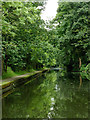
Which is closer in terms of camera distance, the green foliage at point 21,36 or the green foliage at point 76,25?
the green foliage at point 21,36

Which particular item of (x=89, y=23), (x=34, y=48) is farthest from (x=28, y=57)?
(x=89, y=23)

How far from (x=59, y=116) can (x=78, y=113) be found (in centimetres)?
68

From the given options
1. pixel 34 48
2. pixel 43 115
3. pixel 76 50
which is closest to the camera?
pixel 43 115

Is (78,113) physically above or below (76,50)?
below

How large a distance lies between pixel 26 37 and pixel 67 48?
33.8 feet

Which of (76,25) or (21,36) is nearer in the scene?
(21,36)

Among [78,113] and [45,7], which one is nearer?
[78,113]

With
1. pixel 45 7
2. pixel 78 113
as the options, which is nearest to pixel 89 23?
pixel 45 7

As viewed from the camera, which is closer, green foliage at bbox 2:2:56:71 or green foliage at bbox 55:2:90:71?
green foliage at bbox 2:2:56:71

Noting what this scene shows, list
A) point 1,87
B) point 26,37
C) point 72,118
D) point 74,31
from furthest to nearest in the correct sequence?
1. point 74,31
2. point 26,37
3. point 1,87
4. point 72,118

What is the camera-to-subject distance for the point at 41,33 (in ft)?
67.1

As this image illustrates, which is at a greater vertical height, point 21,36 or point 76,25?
point 76,25

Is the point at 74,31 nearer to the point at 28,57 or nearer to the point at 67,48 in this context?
the point at 67,48

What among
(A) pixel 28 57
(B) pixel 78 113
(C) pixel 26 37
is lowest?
(B) pixel 78 113
